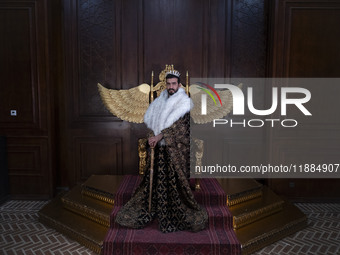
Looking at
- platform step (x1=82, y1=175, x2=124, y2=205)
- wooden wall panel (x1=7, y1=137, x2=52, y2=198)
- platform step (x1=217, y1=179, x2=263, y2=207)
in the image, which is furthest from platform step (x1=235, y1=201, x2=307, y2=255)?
wooden wall panel (x1=7, y1=137, x2=52, y2=198)

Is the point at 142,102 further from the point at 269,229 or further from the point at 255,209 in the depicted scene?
the point at 269,229

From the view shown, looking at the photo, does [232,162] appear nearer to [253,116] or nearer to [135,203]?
[253,116]

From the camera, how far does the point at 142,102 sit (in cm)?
443

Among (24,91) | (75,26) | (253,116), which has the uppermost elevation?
(75,26)

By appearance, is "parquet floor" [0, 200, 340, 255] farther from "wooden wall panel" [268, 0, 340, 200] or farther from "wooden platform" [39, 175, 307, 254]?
"wooden wall panel" [268, 0, 340, 200]

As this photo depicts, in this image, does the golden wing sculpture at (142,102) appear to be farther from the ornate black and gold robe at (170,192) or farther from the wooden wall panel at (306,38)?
the wooden wall panel at (306,38)

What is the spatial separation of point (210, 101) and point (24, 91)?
2767mm

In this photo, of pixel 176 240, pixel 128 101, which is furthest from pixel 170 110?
pixel 176 240

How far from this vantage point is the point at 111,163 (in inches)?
191

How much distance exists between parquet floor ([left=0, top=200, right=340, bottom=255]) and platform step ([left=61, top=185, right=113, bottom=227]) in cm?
36

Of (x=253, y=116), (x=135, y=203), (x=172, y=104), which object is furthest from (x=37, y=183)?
(x=253, y=116)

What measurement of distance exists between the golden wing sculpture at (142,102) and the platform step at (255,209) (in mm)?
1256

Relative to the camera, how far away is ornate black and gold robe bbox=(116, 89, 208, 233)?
3314 millimetres

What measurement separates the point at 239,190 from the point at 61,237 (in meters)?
2.27
